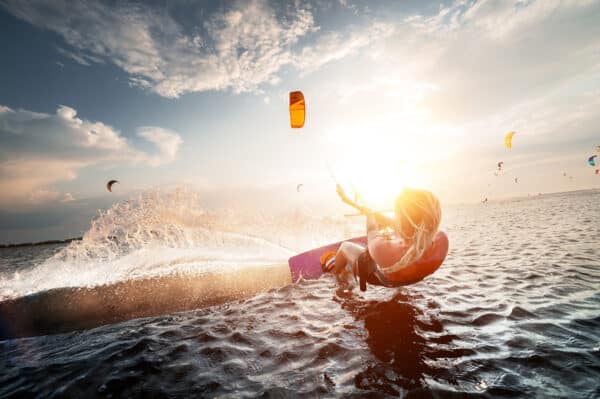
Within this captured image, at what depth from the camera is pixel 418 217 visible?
13.3 feet

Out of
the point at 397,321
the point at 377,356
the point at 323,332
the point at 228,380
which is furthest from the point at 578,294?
the point at 228,380

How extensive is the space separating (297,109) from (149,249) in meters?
9.64

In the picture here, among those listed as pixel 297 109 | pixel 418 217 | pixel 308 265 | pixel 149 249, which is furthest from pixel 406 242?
pixel 149 249

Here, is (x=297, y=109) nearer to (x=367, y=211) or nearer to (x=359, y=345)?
(x=367, y=211)

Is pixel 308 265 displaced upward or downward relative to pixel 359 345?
upward

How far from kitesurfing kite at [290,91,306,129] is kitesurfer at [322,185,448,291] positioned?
4.03 metres

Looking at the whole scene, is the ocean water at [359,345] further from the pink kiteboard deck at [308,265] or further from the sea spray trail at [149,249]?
the sea spray trail at [149,249]

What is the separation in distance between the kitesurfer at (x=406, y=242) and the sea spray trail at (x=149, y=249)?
265 inches

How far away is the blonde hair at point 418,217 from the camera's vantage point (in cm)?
401

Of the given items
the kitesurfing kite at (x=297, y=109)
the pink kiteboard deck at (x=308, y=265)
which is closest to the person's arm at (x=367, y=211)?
the pink kiteboard deck at (x=308, y=265)

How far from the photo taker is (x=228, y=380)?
3387 mm

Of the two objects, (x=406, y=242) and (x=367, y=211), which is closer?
(x=406, y=242)

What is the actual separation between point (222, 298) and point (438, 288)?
19.4 ft

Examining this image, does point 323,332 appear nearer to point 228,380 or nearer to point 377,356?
point 377,356
